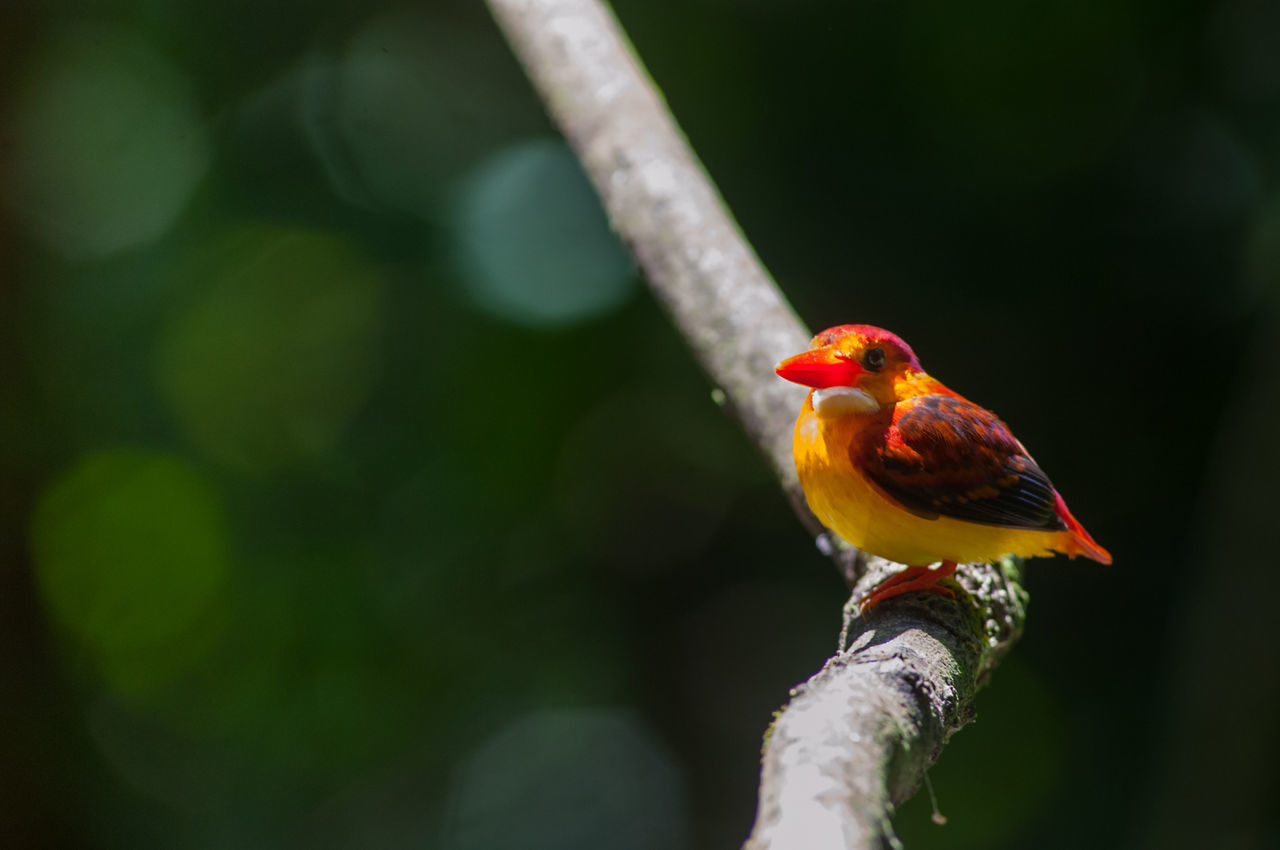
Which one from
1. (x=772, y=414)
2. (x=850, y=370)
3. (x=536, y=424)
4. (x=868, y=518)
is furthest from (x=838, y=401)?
(x=536, y=424)

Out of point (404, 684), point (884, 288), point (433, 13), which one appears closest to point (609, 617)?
point (404, 684)

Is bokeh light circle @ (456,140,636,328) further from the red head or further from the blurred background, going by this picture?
the red head

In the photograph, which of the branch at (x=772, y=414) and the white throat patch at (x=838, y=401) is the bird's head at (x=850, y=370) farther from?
the branch at (x=772, y=414)

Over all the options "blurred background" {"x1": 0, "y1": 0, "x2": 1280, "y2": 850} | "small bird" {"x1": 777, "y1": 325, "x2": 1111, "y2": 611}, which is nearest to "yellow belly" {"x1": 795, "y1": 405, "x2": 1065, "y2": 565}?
"small bird" {"x1": 777, "y1": 325, "x2": 1111, "y2": 611}

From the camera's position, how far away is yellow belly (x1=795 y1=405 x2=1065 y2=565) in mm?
1379

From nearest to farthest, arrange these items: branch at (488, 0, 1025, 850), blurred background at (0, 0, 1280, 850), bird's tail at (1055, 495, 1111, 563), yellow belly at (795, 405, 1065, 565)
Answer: branch at (488, 0, 1025, 850) → yellow belly at (795, 405, 1065, 565) → bird's tail at (1055, 495, 1111, 563) → blurred background at (0, 0, 1280, 850)

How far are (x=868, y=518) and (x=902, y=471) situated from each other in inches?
3.3

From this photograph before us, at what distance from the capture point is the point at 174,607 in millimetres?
3469

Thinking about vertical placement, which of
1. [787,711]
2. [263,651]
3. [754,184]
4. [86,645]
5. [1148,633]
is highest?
[787,711]

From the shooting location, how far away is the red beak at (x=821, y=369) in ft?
4.55

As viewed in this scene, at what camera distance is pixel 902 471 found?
1.40 m

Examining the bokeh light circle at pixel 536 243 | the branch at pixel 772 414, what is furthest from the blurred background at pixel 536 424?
the branch at pixel 772 414

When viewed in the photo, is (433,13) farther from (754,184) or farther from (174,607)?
(174,607)

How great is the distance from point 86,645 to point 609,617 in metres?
1.80
